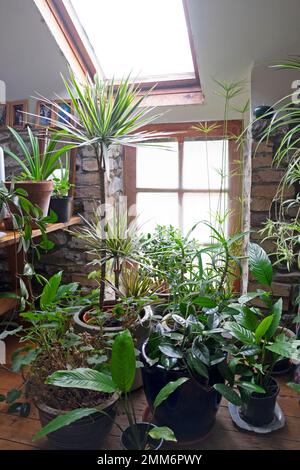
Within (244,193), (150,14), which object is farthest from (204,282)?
(150,14)

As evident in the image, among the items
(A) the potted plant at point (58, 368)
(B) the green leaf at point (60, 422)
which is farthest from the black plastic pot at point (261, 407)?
(B) the green leaf at point (60, 422)

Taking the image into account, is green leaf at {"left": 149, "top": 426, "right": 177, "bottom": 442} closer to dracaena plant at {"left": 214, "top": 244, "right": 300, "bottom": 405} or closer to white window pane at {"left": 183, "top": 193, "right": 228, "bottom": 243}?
dracaena plant at {"left": 214, "top": 244, "right": 300, "bottom": 405}

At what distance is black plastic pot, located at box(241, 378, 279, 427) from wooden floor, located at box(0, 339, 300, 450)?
0.17ft

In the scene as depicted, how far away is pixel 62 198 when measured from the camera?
2.13 metres

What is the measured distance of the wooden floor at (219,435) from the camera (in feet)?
4.44

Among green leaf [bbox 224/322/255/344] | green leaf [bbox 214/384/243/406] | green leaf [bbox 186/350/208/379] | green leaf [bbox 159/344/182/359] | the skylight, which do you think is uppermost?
the skylight

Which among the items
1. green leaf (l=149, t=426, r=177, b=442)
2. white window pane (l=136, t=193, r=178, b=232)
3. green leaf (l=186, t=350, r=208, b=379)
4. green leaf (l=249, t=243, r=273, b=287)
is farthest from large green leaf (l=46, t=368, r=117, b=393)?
white window pane (l=136, t=193, r=178, b=232)

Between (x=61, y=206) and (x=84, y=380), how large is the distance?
124cm

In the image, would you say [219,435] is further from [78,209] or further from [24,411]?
[78,209]

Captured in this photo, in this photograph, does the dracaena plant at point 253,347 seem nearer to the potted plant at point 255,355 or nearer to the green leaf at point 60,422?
the potted plant at point 255,355

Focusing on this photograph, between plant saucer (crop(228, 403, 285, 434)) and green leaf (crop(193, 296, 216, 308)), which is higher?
green leaf (crop(193, 296, 216, 308))

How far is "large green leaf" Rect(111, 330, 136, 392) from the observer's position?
110cm

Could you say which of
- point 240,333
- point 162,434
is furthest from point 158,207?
point 162,434
